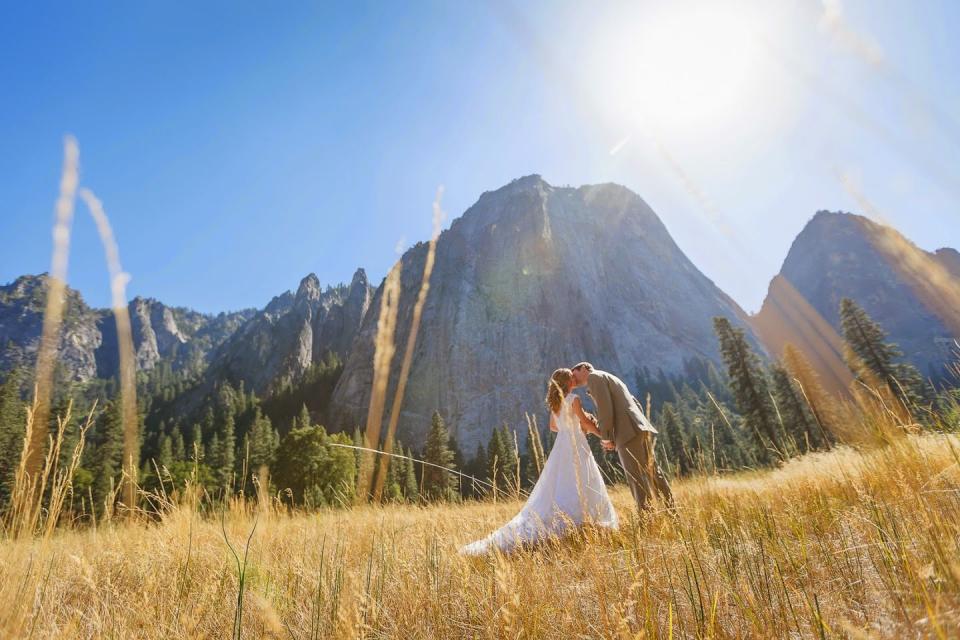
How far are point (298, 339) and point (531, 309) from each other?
263ft

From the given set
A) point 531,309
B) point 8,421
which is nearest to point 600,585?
point 8,421

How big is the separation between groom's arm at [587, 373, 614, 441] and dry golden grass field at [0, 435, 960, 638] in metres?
1.62

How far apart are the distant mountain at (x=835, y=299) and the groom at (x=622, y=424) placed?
12611 cm

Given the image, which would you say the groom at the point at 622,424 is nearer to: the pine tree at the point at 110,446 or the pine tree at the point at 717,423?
the pine tree at the point at 717,423

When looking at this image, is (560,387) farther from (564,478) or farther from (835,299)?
(835,299)

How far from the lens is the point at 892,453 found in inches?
136

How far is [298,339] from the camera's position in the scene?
132875 mm

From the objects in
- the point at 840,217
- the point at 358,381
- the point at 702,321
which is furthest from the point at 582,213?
the point at 840,217

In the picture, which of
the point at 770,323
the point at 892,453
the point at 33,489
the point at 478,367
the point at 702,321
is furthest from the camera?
the point at 770,323

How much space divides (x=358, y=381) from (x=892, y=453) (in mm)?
94018

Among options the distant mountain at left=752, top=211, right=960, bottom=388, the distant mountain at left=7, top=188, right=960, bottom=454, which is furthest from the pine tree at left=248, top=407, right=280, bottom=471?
the distant mountain at left=752, top=211, right=960, bottom=388

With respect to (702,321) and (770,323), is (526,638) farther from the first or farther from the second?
(770,323)

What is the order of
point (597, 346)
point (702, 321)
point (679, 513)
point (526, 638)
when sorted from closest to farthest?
point (526, 638) < point (679, 513) < point (597, 346) < point (702, 321)

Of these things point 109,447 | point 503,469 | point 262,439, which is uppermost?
point 109,447
